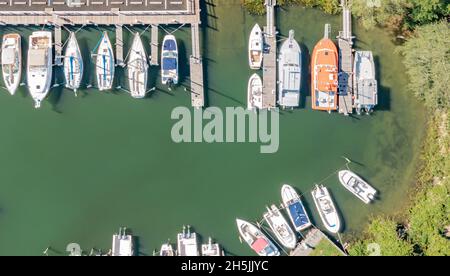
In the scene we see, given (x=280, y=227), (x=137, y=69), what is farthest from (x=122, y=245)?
(x=137, y=69)

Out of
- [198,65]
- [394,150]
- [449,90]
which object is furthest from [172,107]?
[449,90]

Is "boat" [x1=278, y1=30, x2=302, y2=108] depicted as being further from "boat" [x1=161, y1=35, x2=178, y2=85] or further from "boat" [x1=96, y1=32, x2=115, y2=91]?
"boat" [x1=96, y1=32, x2=115, y2=91]

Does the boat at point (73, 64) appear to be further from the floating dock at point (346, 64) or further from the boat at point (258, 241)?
the floating dock at point (346, 64)

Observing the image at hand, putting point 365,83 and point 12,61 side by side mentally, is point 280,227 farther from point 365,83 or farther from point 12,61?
point 12,61

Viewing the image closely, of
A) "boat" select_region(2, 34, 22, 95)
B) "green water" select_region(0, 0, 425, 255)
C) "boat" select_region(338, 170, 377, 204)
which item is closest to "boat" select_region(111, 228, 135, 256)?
"green water" select_region(0, 0, 425, 255)

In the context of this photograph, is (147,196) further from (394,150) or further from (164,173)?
(394,150)

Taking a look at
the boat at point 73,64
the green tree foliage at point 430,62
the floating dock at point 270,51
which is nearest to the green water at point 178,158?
the boat at point 73,64
